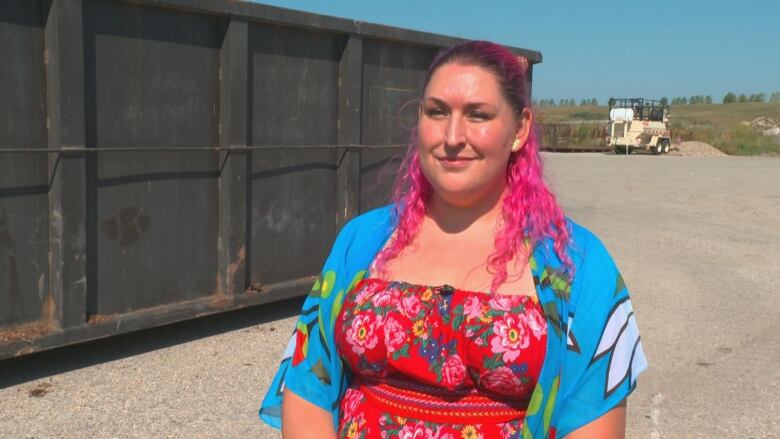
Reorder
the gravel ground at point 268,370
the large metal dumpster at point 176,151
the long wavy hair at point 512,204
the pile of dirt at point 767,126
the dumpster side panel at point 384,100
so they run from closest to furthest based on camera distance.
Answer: the long wavy hair at point 512,204, the gravel ground at point 268,370, the large metal dumpster at point 176,151, the dumpster side panel at point 384,100, the pile of dirt at point 767,126

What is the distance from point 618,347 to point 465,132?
0.69 metres

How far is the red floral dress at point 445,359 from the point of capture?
82.8 inches

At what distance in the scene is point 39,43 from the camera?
4.64 m

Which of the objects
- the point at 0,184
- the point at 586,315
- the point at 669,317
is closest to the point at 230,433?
the point at 0,184

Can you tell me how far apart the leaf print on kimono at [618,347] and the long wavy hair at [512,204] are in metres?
0.16

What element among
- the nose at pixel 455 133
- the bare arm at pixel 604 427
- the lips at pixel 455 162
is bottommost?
the bare arm at pixel 604 427

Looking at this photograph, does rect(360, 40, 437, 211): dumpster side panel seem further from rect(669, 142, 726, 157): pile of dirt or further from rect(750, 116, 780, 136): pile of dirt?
rect(750, 116, 780, 136): pile of dirt

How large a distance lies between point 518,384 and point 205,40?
412 cm

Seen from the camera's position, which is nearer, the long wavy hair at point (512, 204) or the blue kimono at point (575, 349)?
the blue kimono at point (575, 349)

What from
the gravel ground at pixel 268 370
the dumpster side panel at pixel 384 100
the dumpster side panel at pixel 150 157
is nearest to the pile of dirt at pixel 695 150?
the gravel ground at pixel 268 370

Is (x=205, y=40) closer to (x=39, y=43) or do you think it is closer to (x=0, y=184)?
(x=39, y=43)

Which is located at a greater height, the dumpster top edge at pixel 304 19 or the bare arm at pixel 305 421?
the dumpster top edge at pixel 304 19

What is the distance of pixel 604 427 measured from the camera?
2.14m

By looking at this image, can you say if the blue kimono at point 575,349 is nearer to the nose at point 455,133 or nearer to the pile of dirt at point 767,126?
the nose at point 455,133
